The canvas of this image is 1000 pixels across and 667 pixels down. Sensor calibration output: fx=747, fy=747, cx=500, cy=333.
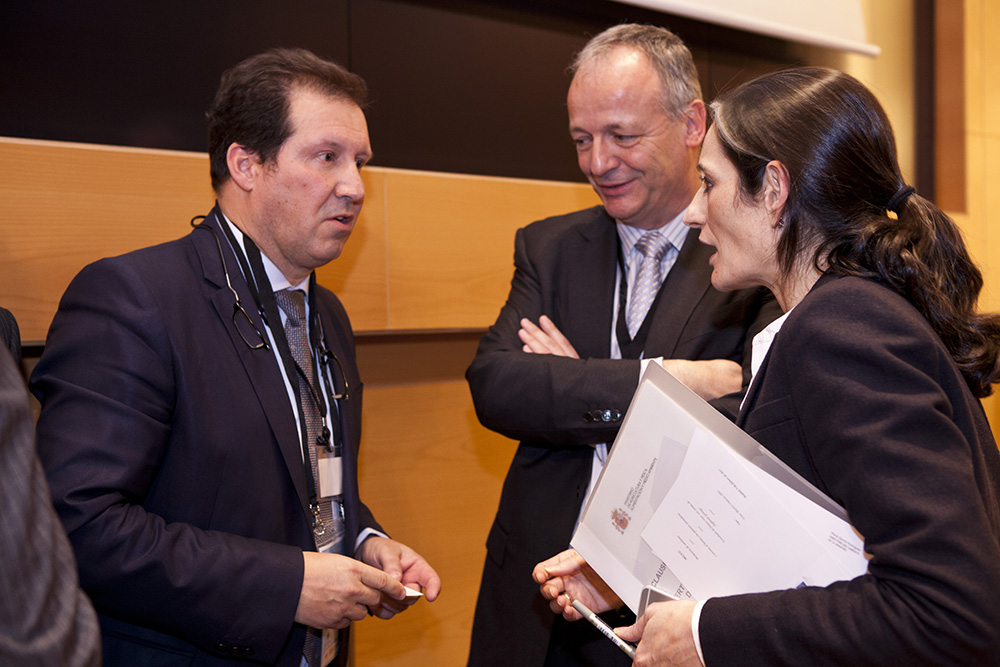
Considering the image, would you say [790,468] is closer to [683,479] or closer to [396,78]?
[683,479]

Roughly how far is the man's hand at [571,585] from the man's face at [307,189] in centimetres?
98

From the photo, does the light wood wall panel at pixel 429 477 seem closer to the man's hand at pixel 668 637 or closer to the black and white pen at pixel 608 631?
the black and white pen at pixel 608 631

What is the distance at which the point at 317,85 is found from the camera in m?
1.98

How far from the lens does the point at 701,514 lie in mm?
1164

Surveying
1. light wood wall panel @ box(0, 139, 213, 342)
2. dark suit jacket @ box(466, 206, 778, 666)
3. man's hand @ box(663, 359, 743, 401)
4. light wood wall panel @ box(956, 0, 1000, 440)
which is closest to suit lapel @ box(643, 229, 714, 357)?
dark suit jacket @ box(466, 206, 778, 666)

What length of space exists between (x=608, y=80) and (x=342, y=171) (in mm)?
787

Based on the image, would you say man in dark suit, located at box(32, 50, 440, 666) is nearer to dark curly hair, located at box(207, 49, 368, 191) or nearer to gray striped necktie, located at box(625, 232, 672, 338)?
dark curly hair, located at box(207, 49, 368, 191)

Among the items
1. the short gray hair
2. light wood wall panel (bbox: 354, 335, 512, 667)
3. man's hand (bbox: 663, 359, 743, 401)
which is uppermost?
the short gray hair

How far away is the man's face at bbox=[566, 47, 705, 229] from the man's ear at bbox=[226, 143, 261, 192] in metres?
0.92

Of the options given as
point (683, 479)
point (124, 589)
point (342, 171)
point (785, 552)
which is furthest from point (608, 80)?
point (124, 589)

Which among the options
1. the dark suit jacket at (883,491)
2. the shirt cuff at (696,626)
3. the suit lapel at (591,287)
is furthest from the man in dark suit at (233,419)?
the dark suit jacket at (883,491)

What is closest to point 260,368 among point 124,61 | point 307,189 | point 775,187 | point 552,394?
point 307,189

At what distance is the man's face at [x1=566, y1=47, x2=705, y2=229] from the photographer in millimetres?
2088

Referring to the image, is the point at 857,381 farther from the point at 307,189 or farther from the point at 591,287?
the point at 307,189
